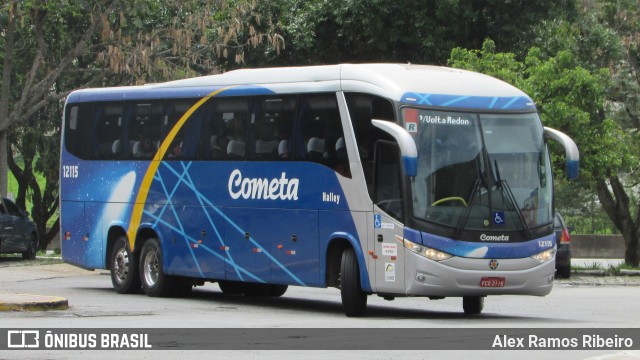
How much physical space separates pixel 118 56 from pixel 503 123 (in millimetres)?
14965

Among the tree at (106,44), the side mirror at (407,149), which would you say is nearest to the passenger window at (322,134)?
the side mirror at (407,149)

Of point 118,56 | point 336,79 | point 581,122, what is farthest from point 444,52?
point 336,79

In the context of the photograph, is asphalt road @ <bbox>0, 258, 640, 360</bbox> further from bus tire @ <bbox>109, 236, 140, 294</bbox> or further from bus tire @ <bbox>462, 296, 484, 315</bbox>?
bus tire @ <bbox>109, 236, 140, 294</bbox>

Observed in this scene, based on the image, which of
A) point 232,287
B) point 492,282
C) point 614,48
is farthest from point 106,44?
point 492,282

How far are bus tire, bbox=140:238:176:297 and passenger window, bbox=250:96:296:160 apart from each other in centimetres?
317

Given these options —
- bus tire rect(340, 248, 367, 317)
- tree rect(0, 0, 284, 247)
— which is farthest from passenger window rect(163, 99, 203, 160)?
tree rect(0, 0, 284, 247)

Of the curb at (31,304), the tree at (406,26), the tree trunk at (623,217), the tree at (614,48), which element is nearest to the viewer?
the curb at (31,304)

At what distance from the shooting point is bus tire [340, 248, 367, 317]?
18.2 meters

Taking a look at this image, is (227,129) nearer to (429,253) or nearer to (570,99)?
(429,253)

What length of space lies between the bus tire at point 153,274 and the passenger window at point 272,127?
317 cm

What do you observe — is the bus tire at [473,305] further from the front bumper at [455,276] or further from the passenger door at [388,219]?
the passenger door at [388,219]

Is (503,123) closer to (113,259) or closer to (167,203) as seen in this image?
(167,203)

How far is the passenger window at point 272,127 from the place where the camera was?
778 inches
